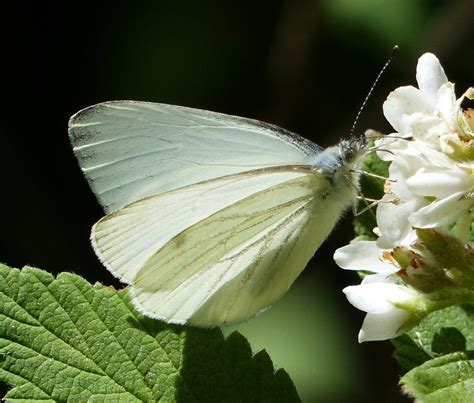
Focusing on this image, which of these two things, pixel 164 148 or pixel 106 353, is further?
pixel 164 148

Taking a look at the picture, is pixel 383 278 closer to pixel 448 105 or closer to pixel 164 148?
pixel 448 105

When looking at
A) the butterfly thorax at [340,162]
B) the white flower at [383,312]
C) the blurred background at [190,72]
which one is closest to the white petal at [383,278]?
the white flower at [383,312]

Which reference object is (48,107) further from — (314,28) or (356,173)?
(356,173)

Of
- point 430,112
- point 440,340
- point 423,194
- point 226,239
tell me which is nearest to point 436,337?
point 440,340

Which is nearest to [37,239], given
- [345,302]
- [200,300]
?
[345,302]

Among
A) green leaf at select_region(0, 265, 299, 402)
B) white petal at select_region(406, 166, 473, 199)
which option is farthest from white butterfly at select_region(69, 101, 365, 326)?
white petal at select_region(406, 166, 473, 199)
